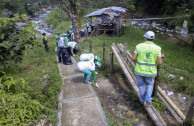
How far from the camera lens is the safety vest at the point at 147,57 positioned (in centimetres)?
304

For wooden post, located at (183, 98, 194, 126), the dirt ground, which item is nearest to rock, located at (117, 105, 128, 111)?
the dirt ground

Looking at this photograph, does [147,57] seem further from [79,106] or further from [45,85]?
[45,85]

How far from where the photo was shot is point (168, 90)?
189 inches

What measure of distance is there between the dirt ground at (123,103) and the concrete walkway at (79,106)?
0.29 meters

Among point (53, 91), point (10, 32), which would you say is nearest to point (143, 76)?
point (53, 91)

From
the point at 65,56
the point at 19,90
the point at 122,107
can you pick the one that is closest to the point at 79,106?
the point at 122,107

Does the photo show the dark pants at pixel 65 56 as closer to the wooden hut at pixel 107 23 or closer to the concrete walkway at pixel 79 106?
the concrete walkway at pixel 79 106

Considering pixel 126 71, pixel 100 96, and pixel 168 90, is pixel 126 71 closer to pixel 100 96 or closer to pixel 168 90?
pixel 100 96

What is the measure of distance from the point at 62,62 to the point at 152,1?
2587 centimetres

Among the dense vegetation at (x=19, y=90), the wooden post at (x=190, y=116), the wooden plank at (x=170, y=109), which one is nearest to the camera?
the wooden post at (x=190, y=116)

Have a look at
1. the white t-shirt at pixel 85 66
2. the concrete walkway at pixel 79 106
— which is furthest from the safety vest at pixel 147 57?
the white t-shirt at pixel 85 66

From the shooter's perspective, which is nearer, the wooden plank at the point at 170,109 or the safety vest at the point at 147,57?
the safety vest at the point at 147,57

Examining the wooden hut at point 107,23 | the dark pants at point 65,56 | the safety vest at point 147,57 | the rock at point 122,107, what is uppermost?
the wooden hut at point 107,23

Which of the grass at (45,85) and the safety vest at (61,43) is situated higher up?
the safety vest at (61,43)
